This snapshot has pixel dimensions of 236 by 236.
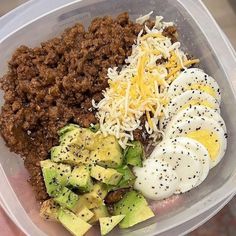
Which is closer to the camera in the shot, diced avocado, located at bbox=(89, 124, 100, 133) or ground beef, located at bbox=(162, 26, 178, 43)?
diced avocado, located at bbox=(89, 124, 100, 133)

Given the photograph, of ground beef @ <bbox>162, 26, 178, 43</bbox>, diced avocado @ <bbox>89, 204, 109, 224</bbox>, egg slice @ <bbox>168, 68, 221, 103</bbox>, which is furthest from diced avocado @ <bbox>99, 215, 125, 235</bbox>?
ground beef @ <bbox>162, 26, 178, 43</bbox>

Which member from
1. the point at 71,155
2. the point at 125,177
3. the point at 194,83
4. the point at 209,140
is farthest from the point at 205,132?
the point at 71,155

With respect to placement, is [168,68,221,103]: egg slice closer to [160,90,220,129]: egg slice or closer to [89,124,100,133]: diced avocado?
[160,90,220,129]: egg slice

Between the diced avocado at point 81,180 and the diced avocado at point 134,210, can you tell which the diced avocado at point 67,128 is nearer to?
the diced avocado at point 81,180

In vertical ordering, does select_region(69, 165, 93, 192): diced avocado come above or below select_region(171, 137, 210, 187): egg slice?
above

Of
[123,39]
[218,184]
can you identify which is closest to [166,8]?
[123,39]

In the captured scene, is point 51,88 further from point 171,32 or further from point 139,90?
point 171,32
